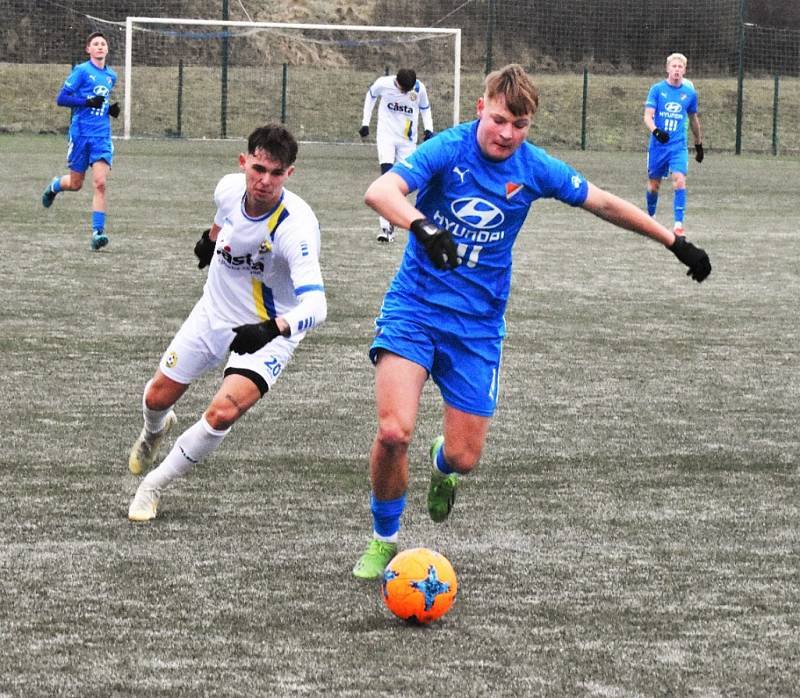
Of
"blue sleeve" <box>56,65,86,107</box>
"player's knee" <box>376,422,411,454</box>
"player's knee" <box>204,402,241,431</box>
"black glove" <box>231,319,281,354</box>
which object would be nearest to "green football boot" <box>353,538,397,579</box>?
"player's knee" <box>376,422,411,454</box>

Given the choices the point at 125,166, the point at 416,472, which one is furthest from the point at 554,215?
the point at 416,472

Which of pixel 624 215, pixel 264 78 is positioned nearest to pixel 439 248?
pixel 624 215

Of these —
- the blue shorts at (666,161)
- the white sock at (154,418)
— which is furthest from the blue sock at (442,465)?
the blue shorts at (666,161)

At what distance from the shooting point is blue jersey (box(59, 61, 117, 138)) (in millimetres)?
15500

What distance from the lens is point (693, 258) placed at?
5641mm

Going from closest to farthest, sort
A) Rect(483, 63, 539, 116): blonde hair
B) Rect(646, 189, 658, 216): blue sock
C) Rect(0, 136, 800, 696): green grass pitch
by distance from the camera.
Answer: Rect(0, 136, 800, 696): green grass pitch
Rect(483, 63, 539, 116): blonde hair
Rect(646, 189, 658, 216): blue sock

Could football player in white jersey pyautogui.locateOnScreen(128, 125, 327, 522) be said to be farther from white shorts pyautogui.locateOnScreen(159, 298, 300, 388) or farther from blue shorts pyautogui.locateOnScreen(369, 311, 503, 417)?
blue shorts pyautogui.locateOnScreen(369, 311, 503, 417)

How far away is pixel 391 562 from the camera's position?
5156mm

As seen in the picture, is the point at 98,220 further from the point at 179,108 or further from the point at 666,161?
the point at 179,108

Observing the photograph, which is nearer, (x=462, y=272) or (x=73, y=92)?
(x=462, y=272)

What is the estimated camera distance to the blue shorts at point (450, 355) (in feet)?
18.6

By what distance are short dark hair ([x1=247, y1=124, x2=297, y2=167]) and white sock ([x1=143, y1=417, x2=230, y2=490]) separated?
1081 millimetres

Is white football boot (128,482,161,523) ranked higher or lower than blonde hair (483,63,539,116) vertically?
lower

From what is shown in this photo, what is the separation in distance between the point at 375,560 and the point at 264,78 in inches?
1428
